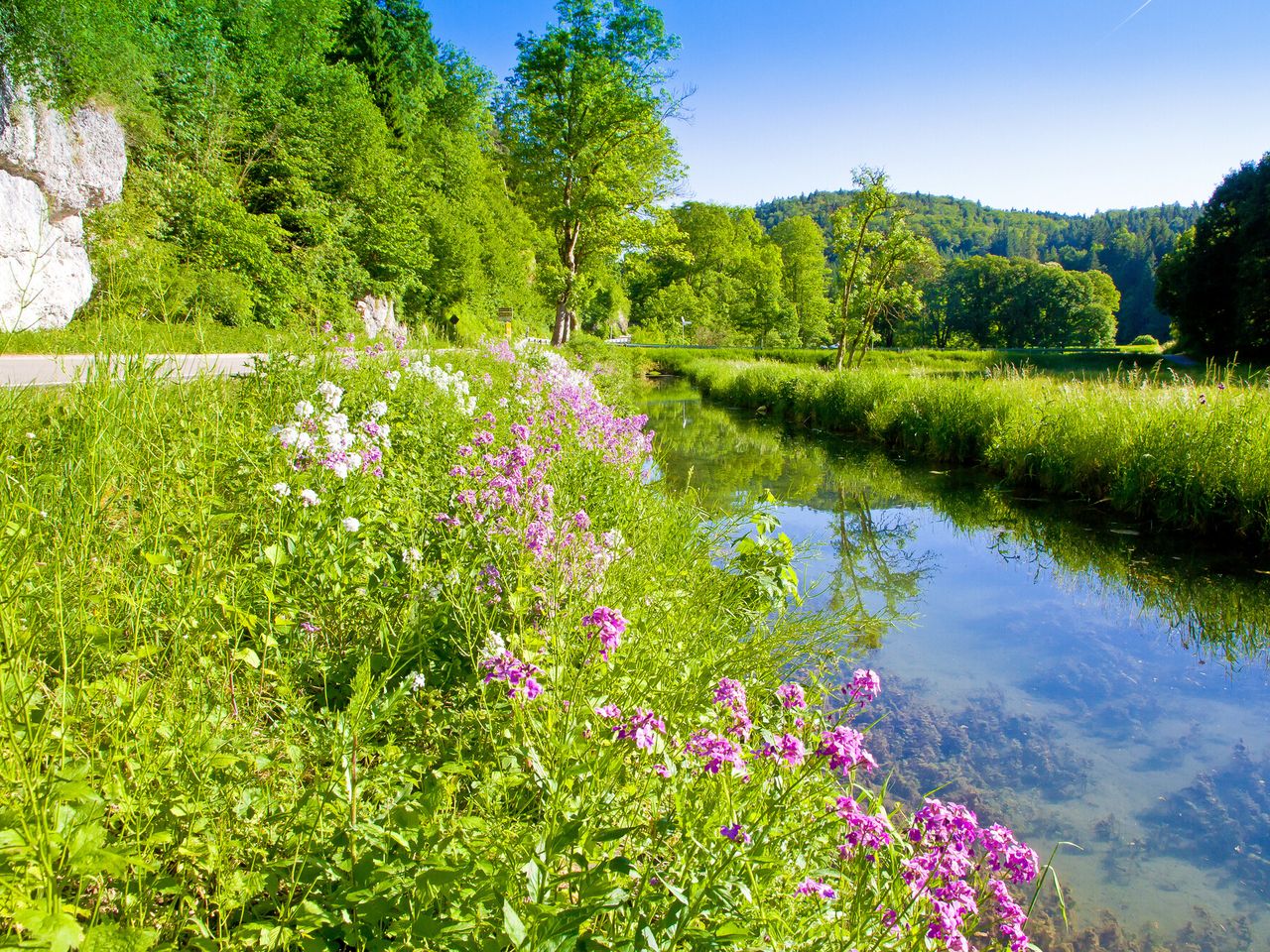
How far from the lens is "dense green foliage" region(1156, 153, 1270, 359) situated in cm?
2878

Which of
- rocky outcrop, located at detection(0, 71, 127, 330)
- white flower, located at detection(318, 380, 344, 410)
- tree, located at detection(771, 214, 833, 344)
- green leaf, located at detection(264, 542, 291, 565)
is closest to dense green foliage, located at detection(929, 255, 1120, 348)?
tree, located at detection(771, 214, 833, 344)

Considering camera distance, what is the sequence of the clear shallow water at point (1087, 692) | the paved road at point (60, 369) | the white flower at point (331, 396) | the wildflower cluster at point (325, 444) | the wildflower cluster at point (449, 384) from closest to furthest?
the wildflower cluster at point (325, 444) → the clear shallow water at point (1087, 692) → the white flower at point (331, 396) → the paved road at point (60, 369) → the wildflower cluster at point (449, 384)

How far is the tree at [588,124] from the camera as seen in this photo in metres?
23.5

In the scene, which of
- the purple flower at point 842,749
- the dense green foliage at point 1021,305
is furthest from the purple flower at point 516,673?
the dense green foliage at point 1021,305

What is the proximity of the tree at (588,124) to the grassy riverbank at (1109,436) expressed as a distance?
1368 cm

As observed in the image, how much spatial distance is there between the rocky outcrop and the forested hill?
6276 cm

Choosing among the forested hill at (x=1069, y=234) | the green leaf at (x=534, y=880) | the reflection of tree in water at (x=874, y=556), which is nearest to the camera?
the green leaf at (x=534, y=880)

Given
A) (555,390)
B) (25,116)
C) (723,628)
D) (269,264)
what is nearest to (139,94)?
(25,116)

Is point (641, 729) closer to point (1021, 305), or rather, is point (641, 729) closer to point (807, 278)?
point (807, 278)

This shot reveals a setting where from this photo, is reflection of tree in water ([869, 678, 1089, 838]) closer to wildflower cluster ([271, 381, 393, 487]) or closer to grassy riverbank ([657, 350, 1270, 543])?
wildflower cluster ([271, 381, 393, 487])

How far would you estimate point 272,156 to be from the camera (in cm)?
1828

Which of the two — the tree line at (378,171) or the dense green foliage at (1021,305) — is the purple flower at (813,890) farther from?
the dense green foliage at (1021,305)

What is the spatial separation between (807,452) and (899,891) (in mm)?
12536

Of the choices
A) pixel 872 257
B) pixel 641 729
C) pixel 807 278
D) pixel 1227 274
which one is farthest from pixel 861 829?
pixel 807 278
